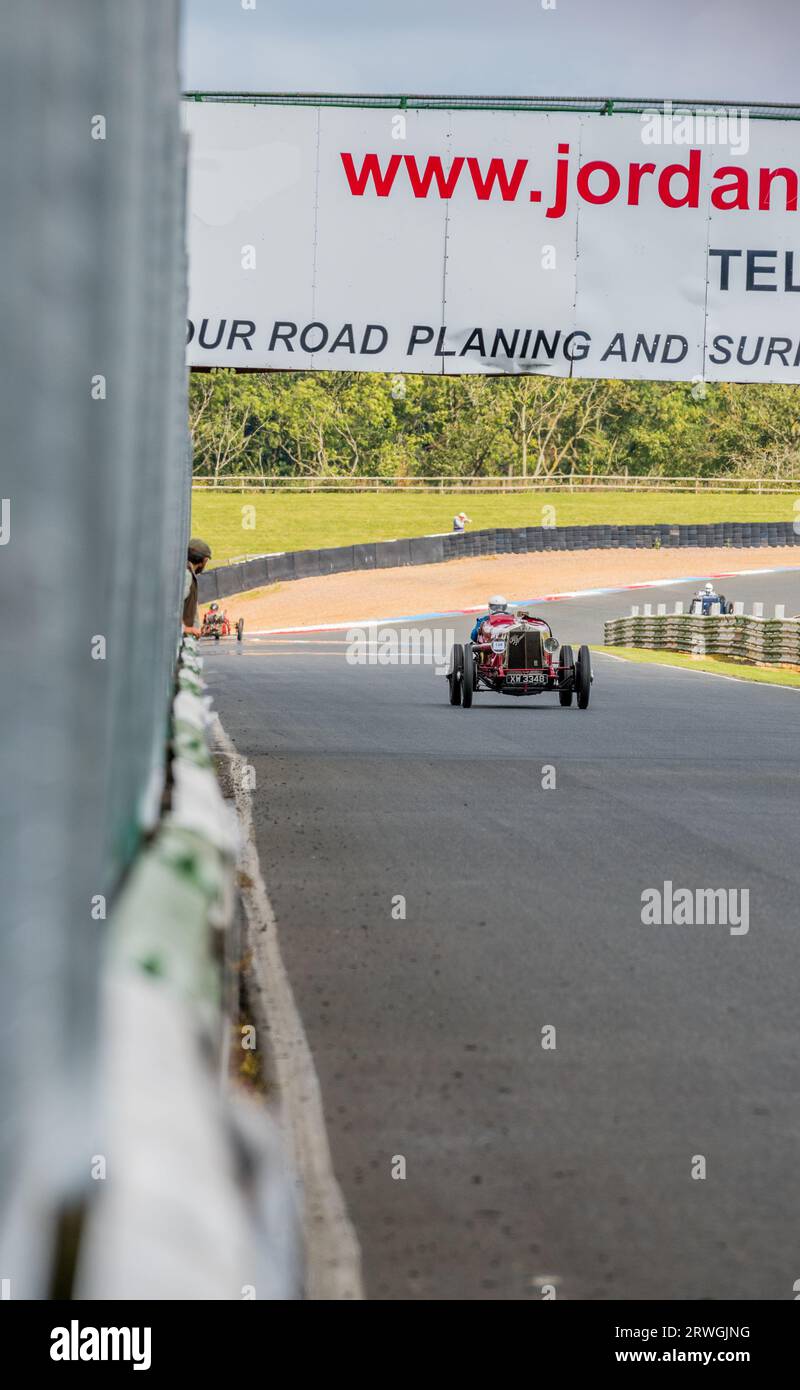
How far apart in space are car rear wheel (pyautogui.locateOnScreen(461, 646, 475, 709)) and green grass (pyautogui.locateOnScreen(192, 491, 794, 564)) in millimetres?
45775

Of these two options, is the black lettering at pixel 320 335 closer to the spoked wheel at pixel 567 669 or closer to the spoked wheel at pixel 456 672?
the spoked wheel at pixel 456 672

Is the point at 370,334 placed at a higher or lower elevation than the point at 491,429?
lower

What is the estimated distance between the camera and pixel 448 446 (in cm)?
11112

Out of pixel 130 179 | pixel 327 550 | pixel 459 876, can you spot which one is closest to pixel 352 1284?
pixel 130 179

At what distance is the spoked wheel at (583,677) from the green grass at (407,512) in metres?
45.7

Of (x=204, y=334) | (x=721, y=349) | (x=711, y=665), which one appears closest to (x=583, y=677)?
(x=721, y=349)

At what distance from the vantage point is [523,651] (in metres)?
21.2

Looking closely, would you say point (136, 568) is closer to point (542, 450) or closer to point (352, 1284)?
point (352, 1284)

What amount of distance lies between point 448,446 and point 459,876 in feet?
337

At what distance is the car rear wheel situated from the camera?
20812 mm

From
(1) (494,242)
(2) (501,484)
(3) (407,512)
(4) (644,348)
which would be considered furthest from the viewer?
(2) (501,484)

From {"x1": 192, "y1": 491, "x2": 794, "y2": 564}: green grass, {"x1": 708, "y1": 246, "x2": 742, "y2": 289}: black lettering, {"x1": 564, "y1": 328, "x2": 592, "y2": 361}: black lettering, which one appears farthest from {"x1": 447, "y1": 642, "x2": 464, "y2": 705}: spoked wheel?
{"x1": 192, "y1": 491, "x2": 794, "y2": 564}: green grass

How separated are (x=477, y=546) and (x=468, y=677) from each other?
4408 centimetres

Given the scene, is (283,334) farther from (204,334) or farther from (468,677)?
(468,677)
